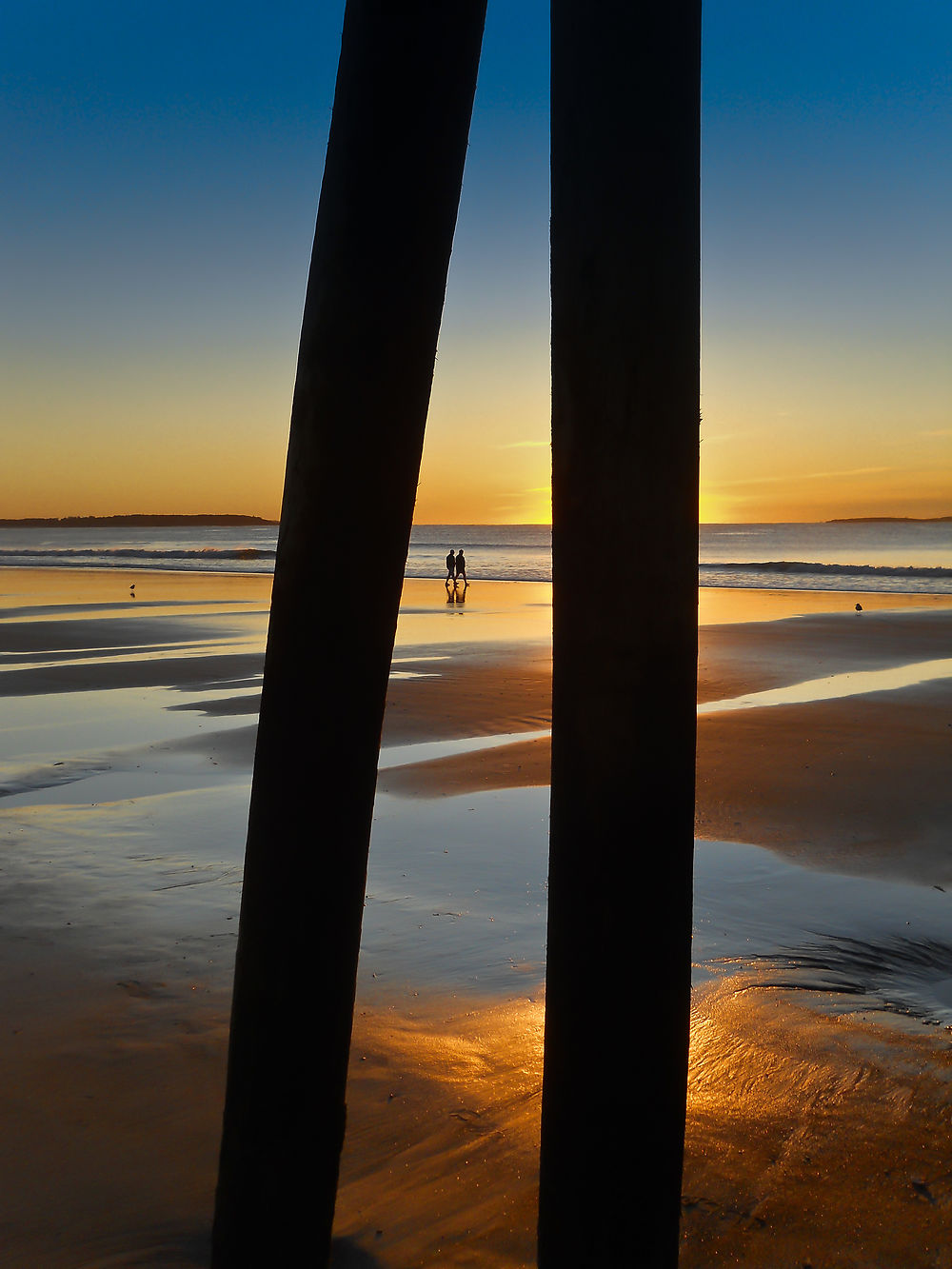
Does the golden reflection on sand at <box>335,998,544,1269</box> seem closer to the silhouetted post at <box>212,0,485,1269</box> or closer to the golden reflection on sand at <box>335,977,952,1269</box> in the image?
the golden reflection on sand at <box>335,977,952,1269</box>

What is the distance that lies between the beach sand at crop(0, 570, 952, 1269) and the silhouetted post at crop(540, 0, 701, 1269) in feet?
0.30

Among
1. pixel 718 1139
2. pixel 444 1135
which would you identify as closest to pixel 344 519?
pixel 444 1135

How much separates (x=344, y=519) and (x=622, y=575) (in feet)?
1.74

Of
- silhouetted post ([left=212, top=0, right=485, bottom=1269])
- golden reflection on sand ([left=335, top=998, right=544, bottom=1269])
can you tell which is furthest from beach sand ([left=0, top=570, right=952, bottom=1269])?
silhouetted post ([left=212, top=0, right=485, bottom=1269])

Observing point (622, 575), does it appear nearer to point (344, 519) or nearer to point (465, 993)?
point (344, 519)

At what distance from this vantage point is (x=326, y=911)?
1.87 meters

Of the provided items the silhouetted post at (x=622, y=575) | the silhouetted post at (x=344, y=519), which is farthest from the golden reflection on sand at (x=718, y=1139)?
the silhouetted post at (x=622, y=575)

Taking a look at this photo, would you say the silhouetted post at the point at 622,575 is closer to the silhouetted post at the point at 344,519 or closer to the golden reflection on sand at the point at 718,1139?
the silhouetted post at the point at 344,519

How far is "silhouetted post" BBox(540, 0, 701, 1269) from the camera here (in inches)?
59.8

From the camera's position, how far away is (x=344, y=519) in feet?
5.82

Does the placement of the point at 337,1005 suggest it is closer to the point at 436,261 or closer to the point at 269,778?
the point at 269,778

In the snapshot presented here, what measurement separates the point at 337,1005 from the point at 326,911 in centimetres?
21

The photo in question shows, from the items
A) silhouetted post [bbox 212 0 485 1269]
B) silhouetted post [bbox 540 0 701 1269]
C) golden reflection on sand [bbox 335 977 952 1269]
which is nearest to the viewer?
silhouetted post [bbox 540 0 701 1269]

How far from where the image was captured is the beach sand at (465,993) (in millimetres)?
2766
